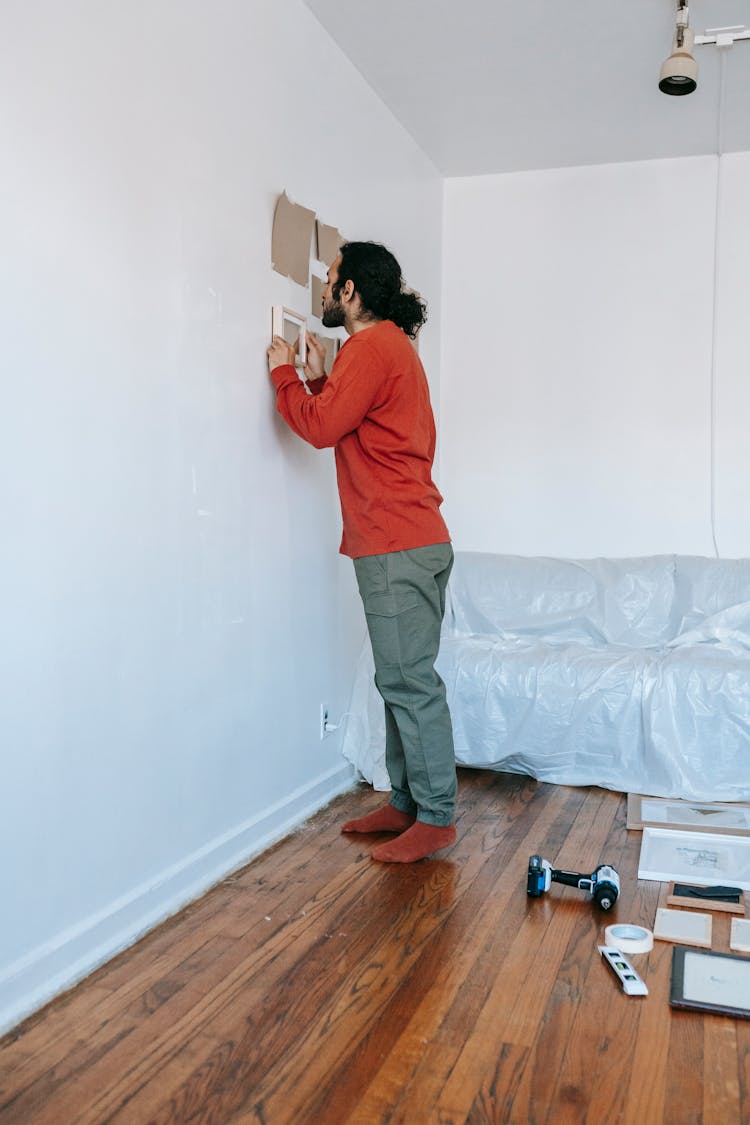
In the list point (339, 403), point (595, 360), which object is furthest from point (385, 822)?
point (595, 360)

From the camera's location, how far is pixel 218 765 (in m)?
2.38

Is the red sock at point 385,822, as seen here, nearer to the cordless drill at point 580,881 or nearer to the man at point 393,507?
the man at point 393,507

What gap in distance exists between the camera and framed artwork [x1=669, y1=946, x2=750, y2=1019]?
1.73m

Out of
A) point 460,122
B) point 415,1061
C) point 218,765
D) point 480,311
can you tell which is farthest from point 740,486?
point 415,1061

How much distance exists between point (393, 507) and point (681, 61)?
1.48 meters

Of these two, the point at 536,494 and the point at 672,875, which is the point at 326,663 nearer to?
the point at 672,875

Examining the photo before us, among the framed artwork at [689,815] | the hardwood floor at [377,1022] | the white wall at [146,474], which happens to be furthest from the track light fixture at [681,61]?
the hardwood floor at [377,1022]

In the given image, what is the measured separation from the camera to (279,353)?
8.39 ft

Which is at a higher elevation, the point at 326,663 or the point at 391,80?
the point at 391,80

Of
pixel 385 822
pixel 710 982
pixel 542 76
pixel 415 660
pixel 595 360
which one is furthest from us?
pixel 595 360

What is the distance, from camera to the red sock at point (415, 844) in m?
2.44

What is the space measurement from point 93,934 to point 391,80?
107 inches

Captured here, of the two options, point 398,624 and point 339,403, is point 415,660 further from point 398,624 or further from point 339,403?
point 339,403

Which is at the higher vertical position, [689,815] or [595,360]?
[595,360]
